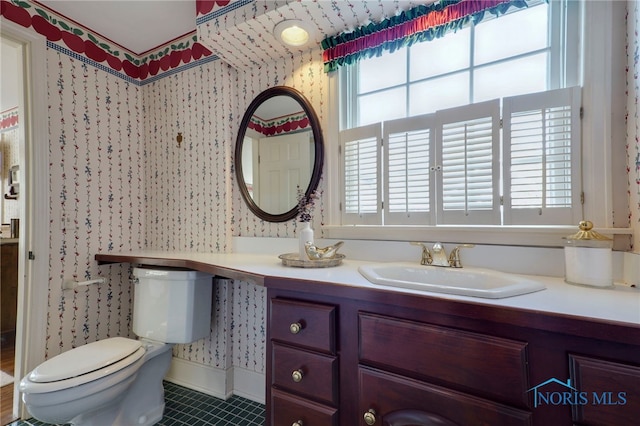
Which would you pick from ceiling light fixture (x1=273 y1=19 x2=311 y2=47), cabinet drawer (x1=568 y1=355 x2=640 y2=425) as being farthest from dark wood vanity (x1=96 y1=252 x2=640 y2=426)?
ceiling light fixture (x1=273 y1=19 x2=311 y2=47)

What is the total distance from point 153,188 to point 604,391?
2.51 meters

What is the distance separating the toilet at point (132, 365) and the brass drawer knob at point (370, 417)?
1126 mm

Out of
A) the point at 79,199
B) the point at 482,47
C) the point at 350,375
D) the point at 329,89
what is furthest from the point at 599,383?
the point at 79,199

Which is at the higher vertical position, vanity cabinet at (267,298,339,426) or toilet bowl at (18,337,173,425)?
vanity cabinet at (267,298,339,426)

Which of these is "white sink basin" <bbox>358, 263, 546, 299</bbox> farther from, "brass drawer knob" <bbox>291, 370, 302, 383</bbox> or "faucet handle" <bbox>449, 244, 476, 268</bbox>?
"brass drawer knob" <bbox>291, 370, 302, 383</bbox>

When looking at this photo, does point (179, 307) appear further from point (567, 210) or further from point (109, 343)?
point (567, 210)

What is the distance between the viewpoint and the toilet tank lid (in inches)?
44.6

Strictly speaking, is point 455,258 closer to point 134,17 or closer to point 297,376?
point 297,376

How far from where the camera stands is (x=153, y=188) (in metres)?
2.12

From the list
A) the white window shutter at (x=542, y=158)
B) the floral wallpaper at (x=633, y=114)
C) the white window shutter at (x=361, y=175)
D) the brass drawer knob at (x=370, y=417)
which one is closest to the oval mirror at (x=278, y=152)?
the white window shutter at (x=361, y=175)

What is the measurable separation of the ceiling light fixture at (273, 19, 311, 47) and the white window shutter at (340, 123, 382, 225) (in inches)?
20.8

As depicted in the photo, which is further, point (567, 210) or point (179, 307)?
point (179, 307)

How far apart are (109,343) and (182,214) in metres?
0.88

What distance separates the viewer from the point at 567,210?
102 cm
